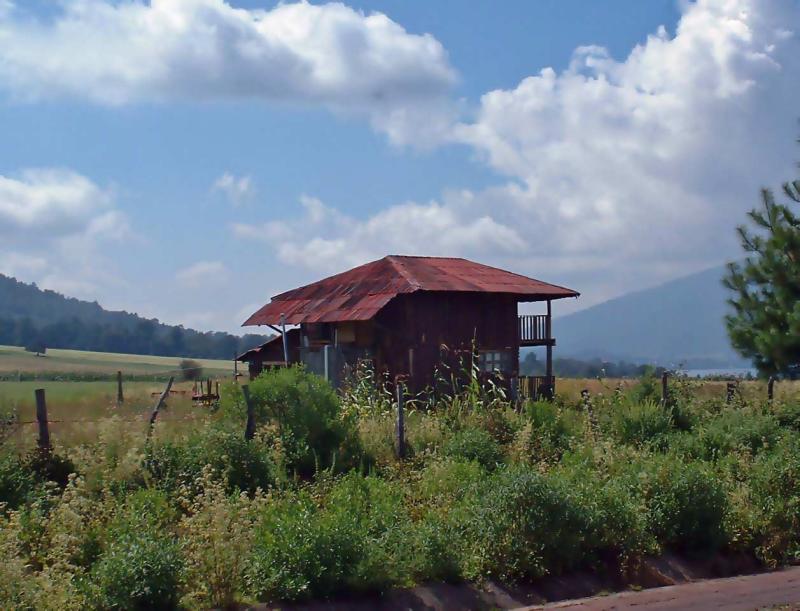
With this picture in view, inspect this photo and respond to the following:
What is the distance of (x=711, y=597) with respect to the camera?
9773 millimetres

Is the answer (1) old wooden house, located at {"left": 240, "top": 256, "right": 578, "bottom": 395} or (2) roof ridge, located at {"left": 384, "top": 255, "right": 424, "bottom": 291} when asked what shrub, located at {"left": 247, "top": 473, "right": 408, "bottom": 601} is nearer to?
(1) old wooden house, located at {"left": 240, "top": 256, "right": 578, "bottom": 395}

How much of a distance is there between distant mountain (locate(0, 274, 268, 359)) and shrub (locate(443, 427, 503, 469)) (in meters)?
55.9

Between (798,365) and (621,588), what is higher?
(798,365)

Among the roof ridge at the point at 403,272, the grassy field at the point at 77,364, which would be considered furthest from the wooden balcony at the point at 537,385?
the grassy field at the point at 77,364

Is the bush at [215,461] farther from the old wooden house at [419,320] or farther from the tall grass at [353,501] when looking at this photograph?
the old wooden house at [419,320]

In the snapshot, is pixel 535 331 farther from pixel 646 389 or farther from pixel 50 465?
pixel 50 465

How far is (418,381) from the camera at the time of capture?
25.8 m

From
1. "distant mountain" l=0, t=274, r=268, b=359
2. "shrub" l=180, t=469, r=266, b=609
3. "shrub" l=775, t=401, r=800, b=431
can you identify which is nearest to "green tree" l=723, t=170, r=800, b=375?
"shrub" l=775, t=401, r=800, b=431

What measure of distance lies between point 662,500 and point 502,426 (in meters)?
4.65

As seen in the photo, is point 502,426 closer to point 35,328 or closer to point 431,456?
point 431,456

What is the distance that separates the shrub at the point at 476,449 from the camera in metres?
13.6

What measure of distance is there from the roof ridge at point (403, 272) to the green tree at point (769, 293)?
9211 millimetres

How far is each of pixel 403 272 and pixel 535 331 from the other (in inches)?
206

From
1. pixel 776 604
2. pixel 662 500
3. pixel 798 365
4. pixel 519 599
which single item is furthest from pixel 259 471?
pixel 798 365
